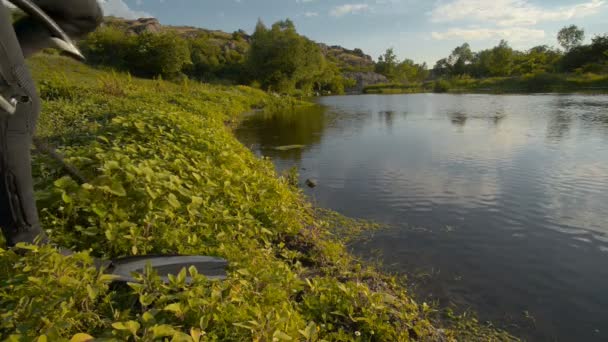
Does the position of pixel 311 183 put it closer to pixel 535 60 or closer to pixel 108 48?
pixel 108 48

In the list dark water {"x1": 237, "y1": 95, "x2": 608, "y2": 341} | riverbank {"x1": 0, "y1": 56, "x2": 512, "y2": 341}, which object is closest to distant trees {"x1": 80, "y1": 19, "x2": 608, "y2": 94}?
dark water {"x1": 237, "y1": 95, "x2": 608, "y2": 341}

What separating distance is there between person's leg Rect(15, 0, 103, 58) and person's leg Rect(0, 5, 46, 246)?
342mm

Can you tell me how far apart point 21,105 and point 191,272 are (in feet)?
5.39

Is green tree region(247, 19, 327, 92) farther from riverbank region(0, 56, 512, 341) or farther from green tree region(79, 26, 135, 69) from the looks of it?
riverbank region(0, 56, 512, 341)

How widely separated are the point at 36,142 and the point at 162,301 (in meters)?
2.05

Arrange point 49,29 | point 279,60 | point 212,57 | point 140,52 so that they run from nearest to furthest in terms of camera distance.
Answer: point 49,29 → point 140,52 → point 279,60 → point 212,57

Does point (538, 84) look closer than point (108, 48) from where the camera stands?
No

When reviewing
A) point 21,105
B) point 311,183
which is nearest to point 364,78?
point 311,183

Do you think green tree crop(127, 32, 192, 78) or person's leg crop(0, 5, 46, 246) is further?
green tree crop(127, 32, 192, 78)

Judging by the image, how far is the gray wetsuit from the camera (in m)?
2.13

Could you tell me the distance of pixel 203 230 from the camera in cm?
406

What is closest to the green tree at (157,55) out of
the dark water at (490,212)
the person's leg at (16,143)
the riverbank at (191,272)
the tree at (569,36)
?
the dark water at (490,212)

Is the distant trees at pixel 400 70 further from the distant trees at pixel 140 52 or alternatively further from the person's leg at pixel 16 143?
the person's leg at pixel 16 143

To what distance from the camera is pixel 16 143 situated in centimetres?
229
